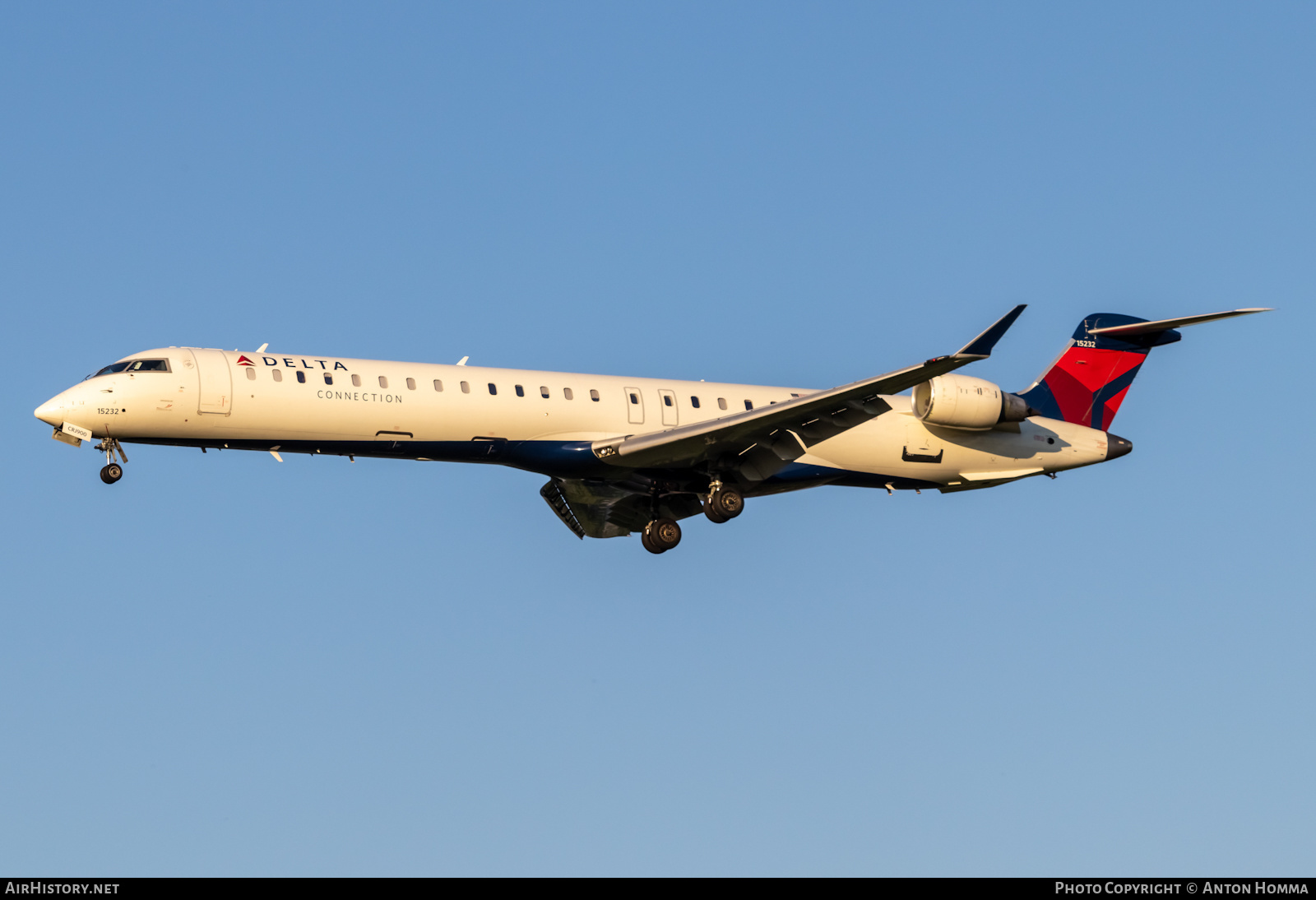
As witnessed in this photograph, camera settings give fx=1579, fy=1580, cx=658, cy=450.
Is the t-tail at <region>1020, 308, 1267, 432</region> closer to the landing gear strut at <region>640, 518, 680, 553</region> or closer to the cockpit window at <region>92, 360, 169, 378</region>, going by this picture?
the landing gear strut at <region>640, 518, 680, 553</region>

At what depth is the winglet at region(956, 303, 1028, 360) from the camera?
23.8 meters

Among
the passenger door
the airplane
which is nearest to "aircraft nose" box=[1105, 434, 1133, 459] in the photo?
the airplane

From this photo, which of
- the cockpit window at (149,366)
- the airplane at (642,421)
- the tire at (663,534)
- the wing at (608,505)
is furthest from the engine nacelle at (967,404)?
the cockpit window at (149,366)

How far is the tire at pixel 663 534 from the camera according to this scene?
99.4ft

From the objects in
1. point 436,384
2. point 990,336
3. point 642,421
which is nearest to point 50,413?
point 436,384

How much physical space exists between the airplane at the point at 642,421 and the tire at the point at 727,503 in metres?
0.03

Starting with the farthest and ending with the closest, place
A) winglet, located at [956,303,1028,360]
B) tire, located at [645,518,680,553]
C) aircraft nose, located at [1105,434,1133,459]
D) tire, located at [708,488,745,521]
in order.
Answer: aircraft nose, located at [1105,434,1133,459], tire, located at [645,518,680,553], tire, located at [708,488,745,521], winglet, located at [956,303,1028,360]

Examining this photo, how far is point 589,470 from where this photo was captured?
91.1 feet

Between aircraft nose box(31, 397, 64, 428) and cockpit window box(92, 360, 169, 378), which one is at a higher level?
cockpit window box(92, 360, 169, 378)

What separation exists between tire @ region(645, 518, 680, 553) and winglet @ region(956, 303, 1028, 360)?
27.4 feet

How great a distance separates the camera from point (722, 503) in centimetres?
2847

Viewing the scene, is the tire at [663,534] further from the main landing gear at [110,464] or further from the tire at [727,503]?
the main landing gear at [110,464]
